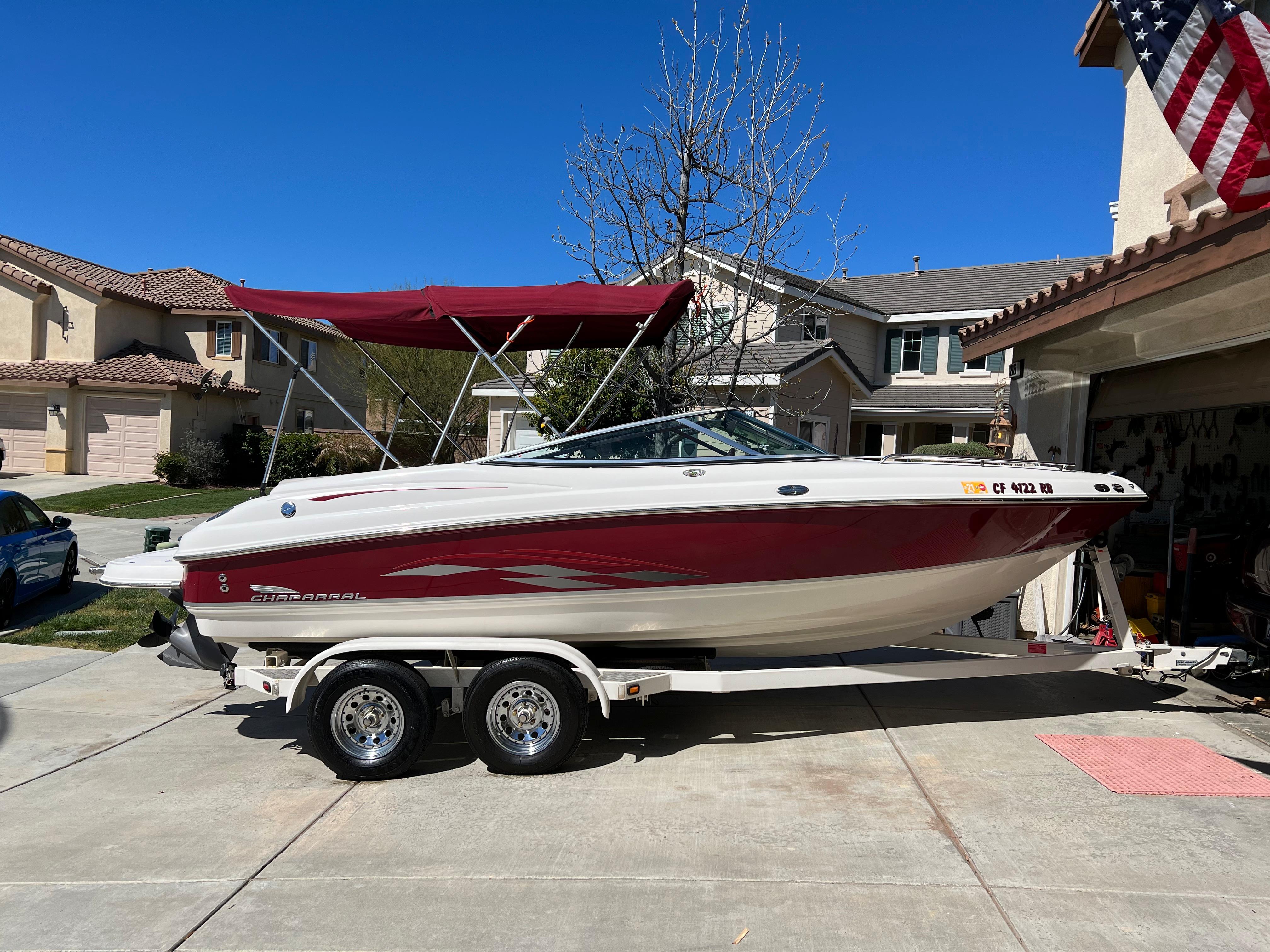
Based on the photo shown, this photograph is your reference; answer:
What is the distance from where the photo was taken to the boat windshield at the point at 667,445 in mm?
5336

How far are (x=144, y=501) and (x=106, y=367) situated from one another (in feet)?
21.4

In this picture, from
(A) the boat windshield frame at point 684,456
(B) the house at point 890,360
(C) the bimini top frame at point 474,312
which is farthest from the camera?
(B) the house at point 890,360

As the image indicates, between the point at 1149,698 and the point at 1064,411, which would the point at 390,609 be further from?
the point at 1064,411

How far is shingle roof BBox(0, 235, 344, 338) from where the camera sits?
2475 cm

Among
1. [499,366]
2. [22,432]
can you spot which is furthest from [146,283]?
[499,366]

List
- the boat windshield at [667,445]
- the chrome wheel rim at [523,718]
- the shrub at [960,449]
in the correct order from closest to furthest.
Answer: the chrome wheel rim at [523,718] → the boat windshield at [667,445] → the shrub at [960,449]

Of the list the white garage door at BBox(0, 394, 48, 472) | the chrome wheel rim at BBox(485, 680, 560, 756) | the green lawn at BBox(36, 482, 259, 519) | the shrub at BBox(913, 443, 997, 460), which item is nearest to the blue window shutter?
the shrub at BBox(913, 443, 997, 460)

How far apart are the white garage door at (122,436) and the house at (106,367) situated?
0.09ft

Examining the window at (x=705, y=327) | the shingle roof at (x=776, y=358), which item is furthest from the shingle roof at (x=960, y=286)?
the window at (x=705, y=327)

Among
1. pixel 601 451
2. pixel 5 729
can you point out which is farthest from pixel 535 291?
pixel 5 729

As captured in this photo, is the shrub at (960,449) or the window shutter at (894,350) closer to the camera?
the shrub at (960,449)

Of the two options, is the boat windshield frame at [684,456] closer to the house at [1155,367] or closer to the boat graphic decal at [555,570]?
the boat graphic decal at [555,570]

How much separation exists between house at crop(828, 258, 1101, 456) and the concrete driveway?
17769 millimetres

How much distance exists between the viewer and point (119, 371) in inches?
952
